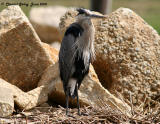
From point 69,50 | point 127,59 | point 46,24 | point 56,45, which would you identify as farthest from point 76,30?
point 46,24

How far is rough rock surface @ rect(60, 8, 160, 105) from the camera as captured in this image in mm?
5336

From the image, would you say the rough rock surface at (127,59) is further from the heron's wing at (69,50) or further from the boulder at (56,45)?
the boulder at (56,45)

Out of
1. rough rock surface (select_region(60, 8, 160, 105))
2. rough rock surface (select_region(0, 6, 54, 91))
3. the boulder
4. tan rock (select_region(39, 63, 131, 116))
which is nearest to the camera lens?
tan rock (select_region(39, 63, 131, 116))

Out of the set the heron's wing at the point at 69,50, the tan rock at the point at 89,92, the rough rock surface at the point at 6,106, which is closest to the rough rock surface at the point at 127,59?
the tan rock at the point at 89,92

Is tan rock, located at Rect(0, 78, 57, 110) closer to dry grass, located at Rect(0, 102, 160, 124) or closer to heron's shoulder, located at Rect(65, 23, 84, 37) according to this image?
dry grass, located at Rect(0, 102, 160, 124)

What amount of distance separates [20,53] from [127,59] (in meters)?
1.41

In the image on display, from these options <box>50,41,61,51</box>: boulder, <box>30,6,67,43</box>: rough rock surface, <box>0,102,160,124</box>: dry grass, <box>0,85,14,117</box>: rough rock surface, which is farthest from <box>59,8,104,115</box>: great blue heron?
<box>30,6,67,43</box>: rough rock surface

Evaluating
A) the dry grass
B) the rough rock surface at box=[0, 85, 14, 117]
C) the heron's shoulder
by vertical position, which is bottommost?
the dry grass

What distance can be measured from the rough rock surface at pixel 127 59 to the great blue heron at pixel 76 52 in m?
0.68

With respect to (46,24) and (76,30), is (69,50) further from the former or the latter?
(46,24)

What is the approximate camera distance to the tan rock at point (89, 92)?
4.84 m

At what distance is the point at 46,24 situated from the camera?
34.5ft

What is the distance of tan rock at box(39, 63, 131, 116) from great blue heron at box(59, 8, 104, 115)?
0.69 feet

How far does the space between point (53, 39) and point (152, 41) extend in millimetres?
5019
